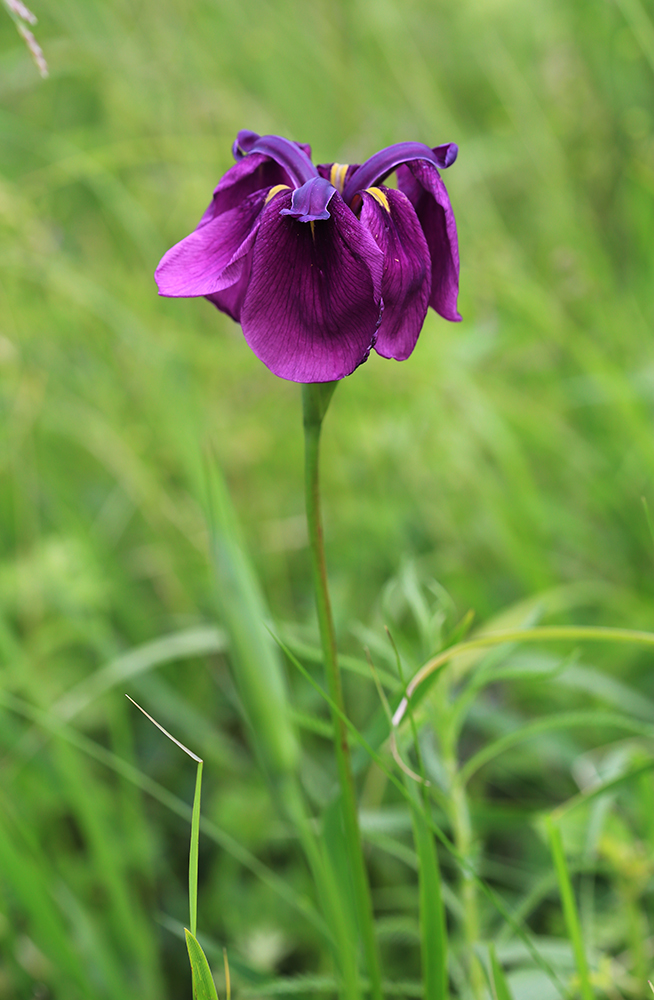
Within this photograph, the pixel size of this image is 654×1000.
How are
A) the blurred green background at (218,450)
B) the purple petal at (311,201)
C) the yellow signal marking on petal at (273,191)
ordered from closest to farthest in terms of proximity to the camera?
1. the purple petal at (311,201)
2. the yellow signal marking on petal at (273,191)
3. the blurred green background at (218,450)

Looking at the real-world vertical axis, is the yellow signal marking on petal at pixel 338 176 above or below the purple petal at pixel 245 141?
below

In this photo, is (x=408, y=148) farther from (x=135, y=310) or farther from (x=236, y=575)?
(x=135, y=310)

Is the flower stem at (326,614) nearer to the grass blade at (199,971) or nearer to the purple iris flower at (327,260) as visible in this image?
the purple iris flower at (327,260)

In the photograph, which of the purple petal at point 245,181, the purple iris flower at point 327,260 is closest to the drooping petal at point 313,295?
the purple iris flower at point 327,260

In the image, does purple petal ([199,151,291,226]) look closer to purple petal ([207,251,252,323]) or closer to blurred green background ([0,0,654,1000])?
purple petal ([207,251,252,323])

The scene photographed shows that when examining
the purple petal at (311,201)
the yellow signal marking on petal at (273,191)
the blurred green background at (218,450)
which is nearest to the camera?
the purple petal at (311,201)

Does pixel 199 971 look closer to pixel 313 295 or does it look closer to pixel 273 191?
pixel 313 295

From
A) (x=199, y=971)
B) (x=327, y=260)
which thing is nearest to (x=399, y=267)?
(x=327, y=260)
